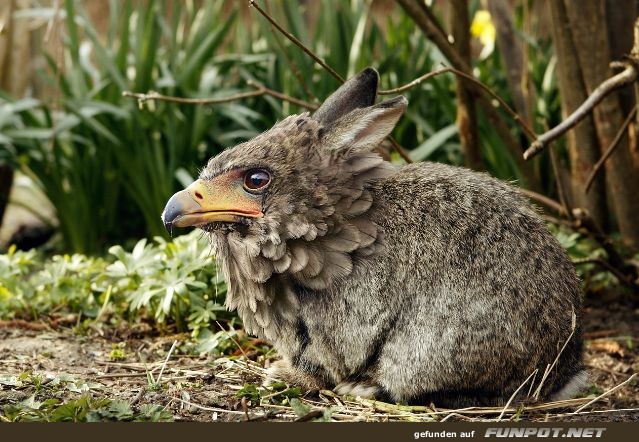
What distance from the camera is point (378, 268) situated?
349 centimetres

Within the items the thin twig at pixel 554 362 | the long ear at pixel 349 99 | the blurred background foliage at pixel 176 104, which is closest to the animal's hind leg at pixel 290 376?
the thin twig at pixel 554 362

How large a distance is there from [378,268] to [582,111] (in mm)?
1137

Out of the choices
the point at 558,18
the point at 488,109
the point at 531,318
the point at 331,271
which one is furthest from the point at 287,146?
the point at 558,18

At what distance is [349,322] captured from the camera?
3.47 meters

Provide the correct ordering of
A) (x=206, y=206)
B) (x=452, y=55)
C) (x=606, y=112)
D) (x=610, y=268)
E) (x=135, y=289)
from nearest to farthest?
(x=206, y=206) < (x=135, y=289) < (x=452, y=55) < (x=610, y=268) < (x=606, y=112)

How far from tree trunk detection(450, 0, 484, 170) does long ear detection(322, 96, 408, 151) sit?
172 cm

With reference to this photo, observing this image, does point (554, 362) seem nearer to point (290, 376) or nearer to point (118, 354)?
point (290, 376)

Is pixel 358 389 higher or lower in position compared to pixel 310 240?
lower

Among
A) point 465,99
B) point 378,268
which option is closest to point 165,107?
point 465,99

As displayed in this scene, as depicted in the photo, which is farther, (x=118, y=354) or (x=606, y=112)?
(x=606, y=112)

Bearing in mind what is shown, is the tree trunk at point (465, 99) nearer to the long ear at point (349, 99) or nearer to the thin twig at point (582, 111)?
the thin twig at point (582, 111)

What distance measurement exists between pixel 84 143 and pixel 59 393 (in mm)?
3707

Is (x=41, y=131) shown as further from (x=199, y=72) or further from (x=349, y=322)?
(x=349, y=322)

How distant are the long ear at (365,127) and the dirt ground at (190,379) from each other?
3.28 feet
